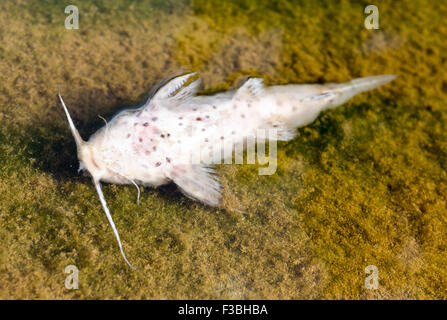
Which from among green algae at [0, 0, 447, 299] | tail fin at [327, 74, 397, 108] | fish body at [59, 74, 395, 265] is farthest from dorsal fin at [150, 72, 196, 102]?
tail fin at [327, 74, 397, 108]

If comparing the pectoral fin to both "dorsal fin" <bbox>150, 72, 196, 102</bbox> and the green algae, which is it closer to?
the green algae

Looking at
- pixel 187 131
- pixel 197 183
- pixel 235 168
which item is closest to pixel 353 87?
pixel 235 168

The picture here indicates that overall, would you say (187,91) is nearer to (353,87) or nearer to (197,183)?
(197,183)

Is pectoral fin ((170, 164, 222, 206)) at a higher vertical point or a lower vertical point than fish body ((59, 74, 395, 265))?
lower

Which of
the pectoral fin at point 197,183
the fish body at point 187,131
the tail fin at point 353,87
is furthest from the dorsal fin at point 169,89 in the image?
the tail fin at point 353,87

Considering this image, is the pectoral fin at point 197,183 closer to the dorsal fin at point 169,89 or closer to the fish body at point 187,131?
the fish body at point 187,131

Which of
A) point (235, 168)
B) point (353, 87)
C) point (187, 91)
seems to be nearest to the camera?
point (235, 168)

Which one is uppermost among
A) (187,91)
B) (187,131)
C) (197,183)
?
(187,91)

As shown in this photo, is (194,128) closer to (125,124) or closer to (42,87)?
(125,124)

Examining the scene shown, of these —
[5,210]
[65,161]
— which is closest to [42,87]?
[65,161]
